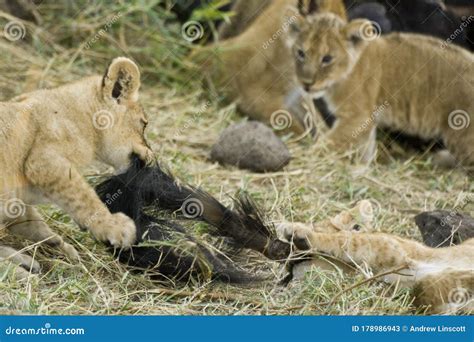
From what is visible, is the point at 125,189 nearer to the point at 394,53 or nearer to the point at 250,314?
the point at 250,314

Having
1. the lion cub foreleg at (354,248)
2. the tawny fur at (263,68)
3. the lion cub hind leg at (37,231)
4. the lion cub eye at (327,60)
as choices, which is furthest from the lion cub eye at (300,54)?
the lion cub hind leg at (37,231)

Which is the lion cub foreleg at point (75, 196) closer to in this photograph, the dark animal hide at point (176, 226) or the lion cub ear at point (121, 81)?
the dark animal hide at point (176, 226)

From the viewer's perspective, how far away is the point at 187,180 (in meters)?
→ 6.07

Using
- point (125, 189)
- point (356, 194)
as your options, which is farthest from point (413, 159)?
point (125, 189)

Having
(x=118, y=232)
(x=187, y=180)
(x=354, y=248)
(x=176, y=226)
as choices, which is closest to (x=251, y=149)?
(x=187, y=180)

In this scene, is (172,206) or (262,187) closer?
(172,206)

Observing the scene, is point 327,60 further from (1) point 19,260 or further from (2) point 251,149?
(1) point 19,260

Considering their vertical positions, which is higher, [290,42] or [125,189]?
[290,42]

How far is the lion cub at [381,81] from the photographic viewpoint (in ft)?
23.3

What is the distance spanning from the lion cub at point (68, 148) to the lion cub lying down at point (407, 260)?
2.91 ft

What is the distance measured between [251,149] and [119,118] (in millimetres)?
1666

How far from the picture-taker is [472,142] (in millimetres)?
7207

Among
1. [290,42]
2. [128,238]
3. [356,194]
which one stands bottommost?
[128,238]

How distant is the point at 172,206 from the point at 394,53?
10.1ft
